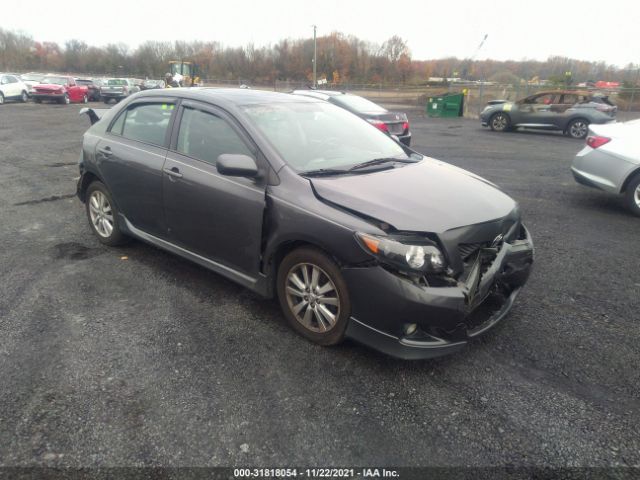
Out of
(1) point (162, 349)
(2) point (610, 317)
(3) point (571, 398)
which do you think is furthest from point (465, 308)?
(1) point (162, 349)

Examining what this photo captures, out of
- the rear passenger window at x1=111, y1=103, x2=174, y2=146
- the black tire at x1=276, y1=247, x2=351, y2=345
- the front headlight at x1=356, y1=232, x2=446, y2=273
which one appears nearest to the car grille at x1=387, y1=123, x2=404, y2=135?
the rear passenger window at x1=111, y1=103, x2=174, y2=146

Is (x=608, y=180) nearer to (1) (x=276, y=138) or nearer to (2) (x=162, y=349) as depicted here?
(1) (x=276, y=138)

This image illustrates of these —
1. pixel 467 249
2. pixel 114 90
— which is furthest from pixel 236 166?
pixel 114 90

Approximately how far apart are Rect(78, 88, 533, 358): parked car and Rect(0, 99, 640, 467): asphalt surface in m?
0.29

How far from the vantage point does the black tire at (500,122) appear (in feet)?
57.7

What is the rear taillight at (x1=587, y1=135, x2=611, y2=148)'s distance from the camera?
21.4 ft

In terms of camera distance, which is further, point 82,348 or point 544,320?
point 544,320

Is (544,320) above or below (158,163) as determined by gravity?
below

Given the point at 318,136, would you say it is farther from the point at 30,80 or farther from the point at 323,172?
the point at 30,80

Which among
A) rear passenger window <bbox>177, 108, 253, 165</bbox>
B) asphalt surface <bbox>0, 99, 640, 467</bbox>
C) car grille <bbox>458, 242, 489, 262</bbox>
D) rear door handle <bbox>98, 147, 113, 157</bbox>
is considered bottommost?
asphalt surface <bbox>0, 99, 640, 467</bbox>

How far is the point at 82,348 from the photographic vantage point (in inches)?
123

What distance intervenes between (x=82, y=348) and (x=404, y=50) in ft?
283

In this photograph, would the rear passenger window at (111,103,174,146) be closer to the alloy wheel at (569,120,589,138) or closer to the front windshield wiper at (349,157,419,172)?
the front windshield wiper at (349,157,419,172)

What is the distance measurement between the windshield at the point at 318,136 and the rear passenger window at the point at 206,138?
22 centimetres
